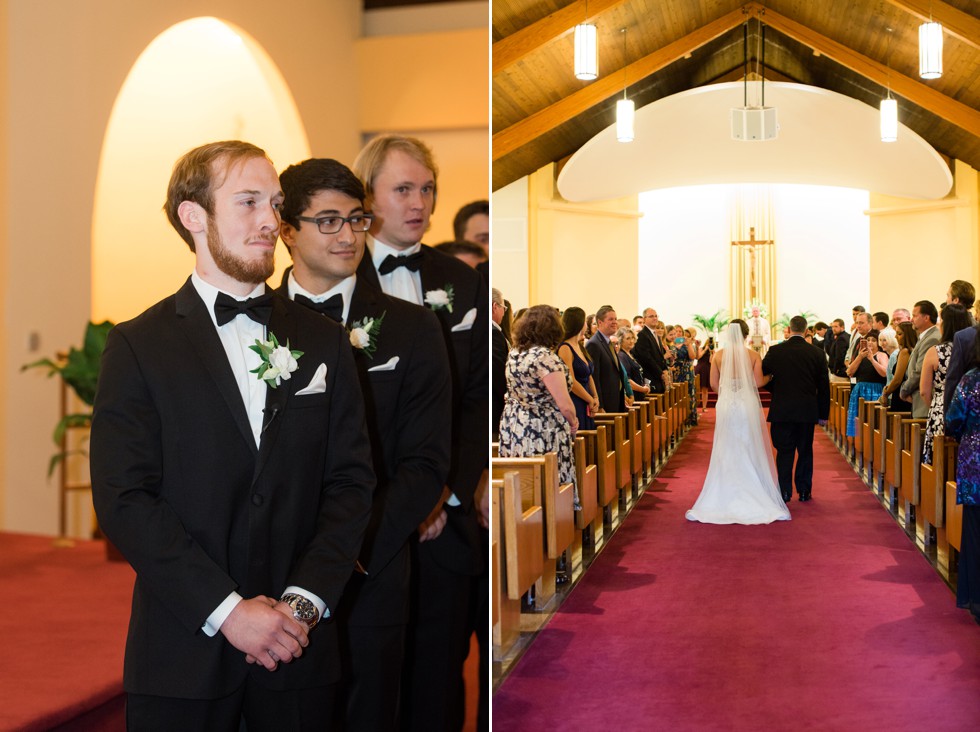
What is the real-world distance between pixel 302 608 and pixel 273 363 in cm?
37

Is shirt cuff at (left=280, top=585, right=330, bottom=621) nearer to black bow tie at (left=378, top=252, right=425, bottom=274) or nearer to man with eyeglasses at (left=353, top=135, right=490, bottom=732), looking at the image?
man with eyeglasses at (left=353, top=135, right=490, bottom=732)

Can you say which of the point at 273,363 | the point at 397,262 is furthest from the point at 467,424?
the point at 273,363

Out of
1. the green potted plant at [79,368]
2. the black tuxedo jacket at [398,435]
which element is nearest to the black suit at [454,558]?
the black tuxedo jacket at [398,435]

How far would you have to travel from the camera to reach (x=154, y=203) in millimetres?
2299

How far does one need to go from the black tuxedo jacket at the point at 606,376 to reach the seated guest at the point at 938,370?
2.01ft

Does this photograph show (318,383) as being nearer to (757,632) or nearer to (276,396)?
(276,396)

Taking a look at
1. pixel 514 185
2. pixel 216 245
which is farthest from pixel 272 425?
pixel 514 185

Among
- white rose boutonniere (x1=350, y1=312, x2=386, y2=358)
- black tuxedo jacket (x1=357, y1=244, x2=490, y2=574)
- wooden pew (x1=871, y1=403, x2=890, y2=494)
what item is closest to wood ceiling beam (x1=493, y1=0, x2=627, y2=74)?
black tuxedo jacket (x1=357, y1=244, x2=490, y2=574)

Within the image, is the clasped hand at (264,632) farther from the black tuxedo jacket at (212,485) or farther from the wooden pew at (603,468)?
the wooden pew at (603,468)

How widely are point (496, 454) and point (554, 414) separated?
19cm

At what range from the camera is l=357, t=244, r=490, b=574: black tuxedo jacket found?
2064 millimetres

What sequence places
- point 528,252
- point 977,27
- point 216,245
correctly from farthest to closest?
point 528,252 < point 977,27 < point 216,245

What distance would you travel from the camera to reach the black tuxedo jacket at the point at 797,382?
2043 mm

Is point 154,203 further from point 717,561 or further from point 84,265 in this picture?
point 717,561
